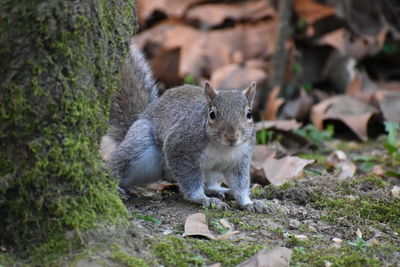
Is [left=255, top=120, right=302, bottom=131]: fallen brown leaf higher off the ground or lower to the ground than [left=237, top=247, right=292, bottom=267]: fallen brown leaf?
lower

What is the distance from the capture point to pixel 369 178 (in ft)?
15.5

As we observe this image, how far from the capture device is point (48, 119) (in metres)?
2.90

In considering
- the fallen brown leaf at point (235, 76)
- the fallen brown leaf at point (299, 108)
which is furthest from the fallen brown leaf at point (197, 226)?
the fallen brown leaf at point (235, 76)

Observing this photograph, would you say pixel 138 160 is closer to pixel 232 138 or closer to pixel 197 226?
pixel 232 138

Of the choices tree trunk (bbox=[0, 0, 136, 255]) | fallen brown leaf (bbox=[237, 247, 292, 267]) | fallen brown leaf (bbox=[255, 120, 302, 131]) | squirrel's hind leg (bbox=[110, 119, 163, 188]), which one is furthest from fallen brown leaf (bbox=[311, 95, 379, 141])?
tree trunk (bbox=[0, 0, 136, 255])

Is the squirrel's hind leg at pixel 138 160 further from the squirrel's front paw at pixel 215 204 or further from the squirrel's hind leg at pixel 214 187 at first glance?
the squirrel's front paw at pixel 215 204

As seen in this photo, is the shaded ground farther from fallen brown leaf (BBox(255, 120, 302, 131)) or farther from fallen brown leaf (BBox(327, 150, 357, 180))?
fallen brown leaf (BBox(255, 120, 302, 131))

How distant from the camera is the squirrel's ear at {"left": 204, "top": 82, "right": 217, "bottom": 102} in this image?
4.36 metres

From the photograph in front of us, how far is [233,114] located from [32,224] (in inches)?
65.3

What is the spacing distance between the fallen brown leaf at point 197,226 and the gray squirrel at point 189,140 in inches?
18.8

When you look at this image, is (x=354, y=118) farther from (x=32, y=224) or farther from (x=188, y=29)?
(x=32, y=224)

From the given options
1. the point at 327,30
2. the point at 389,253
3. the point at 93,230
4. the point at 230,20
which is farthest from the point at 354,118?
the point at 93,230

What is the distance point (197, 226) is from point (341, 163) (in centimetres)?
251

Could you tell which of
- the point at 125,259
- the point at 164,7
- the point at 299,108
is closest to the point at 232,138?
the point at 125,259
